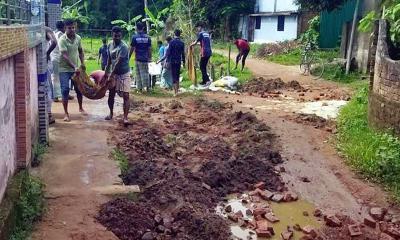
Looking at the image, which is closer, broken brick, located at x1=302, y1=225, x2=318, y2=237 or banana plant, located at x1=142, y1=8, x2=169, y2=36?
broken brick, located at x1=302, y1=225, x2=318, y2=237

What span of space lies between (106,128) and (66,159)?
6.62ft

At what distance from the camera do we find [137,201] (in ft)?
18.1

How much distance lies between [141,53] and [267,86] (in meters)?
4.46

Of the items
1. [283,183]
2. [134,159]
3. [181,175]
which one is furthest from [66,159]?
[283,183]

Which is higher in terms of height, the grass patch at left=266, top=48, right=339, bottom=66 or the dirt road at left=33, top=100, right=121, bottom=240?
the grass patch at left=266, top=48, right=339, bottom=66

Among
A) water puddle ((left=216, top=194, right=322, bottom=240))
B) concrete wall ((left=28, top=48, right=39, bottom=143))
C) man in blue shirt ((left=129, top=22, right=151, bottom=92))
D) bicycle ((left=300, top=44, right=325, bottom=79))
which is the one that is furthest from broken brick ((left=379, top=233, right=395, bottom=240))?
bicycle ((left=300, top=44, right=325, bottom=79))

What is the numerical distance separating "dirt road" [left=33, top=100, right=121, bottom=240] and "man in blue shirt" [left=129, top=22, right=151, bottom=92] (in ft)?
11.7

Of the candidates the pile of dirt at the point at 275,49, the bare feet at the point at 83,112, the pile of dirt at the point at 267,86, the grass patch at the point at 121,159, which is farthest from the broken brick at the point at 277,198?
the pile of dirt at the point at 275,49

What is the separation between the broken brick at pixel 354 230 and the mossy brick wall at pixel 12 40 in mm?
4020

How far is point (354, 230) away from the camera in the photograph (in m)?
5.49

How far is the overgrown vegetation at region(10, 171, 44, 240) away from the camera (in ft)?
14.5

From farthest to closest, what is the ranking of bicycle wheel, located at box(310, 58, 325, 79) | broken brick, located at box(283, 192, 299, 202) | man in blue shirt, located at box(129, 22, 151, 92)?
bicycle wheel, located at box(310, 58, 325, 79)
man in blue shirt, located at box(129, 22, 151, 92)
broken brick, located at box(283, 192, 299, 202)

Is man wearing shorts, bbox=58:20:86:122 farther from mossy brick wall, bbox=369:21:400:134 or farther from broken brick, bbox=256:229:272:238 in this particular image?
mossy brick wall, bbox=369:21:400:134

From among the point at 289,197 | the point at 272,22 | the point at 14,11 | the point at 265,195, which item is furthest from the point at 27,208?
the point at 272,22
